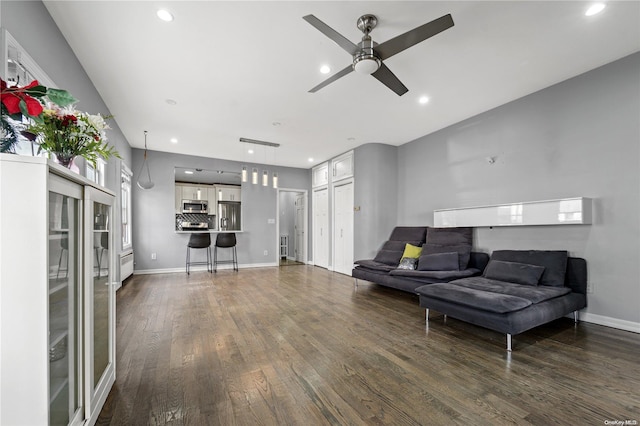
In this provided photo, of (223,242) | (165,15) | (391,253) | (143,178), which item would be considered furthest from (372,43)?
(143,178)

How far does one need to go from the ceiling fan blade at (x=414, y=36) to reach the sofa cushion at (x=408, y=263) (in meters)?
3.09

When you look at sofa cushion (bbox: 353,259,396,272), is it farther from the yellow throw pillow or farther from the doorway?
the doorway

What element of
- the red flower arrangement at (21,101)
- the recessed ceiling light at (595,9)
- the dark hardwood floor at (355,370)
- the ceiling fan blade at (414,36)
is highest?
the recessed ceiling light at (595,9)

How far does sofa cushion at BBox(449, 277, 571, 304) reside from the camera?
2654 millimetres

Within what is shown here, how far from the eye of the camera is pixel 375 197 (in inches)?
221

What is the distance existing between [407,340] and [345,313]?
0.97 meters

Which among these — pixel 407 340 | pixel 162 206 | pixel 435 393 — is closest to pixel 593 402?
pixel 435 393

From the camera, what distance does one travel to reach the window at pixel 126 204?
5.29 meters

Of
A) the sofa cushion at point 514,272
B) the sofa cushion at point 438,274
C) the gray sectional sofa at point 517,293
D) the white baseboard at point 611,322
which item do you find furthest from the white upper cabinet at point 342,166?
the white baseboard at point 611,322

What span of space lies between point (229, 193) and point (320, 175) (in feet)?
8.06

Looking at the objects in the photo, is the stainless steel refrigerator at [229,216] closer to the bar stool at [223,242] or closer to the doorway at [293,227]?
the bar stool at [223,242]

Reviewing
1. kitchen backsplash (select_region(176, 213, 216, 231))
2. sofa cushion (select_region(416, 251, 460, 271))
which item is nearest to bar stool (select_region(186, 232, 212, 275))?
kitchen backsplash (select_region(176, 213, 216, 231))

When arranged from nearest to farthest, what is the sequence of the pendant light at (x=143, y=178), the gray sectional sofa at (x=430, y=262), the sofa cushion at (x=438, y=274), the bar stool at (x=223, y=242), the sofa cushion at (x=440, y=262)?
the sofa cushion at (x=438, y=274) < the gray sectional sofa at (x=430, y=262) < the sofa cushion at (x=440, y=262) < the pendant light at (x=143, y=178) < the bar stool at (x=223, y=242)

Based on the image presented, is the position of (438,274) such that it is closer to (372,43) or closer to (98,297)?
(372,43)
